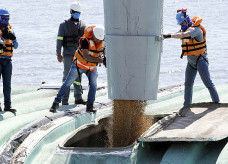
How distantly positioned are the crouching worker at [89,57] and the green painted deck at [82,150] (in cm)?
32

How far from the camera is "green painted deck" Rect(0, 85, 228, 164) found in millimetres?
6094

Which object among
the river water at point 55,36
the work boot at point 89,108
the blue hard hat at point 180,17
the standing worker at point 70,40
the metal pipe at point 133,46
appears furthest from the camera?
the river water at point 55,36

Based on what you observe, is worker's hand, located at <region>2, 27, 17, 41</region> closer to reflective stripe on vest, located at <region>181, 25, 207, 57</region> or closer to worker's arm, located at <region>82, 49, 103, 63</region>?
worker's arm, located at <region>82, 49, 103, 63</region>

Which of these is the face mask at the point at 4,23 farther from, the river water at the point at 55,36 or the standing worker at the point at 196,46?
the river water at the point at 55,36

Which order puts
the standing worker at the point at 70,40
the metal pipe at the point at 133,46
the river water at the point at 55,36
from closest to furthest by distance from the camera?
the metal pipe at the point at 133,46 → the standing worker at the point at 70,40 → the river water at the point at 55,36

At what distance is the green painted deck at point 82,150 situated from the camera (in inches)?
240

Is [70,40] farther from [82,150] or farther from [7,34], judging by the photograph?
[82,150]

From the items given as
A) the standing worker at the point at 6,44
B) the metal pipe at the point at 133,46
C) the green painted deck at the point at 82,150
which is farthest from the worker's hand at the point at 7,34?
the metal pipe at the point at 133,46

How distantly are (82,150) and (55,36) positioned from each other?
20430 millimetres

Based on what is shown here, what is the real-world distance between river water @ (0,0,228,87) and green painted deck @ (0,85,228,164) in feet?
8.18

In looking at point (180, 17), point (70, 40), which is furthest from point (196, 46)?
point (70, 40)

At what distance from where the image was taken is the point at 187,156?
6.01 m

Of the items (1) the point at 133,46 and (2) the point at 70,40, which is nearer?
(1) the point at 133,46

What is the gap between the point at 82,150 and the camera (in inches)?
243
